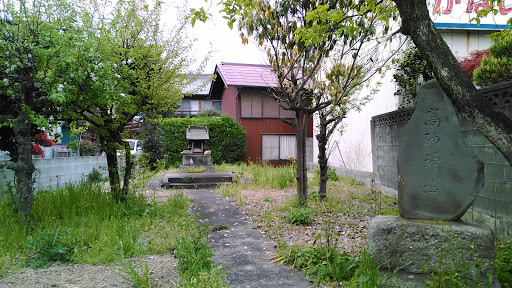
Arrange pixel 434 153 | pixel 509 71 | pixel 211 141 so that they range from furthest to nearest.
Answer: pixel 211 141
pixel 509 71
pixel 434 153

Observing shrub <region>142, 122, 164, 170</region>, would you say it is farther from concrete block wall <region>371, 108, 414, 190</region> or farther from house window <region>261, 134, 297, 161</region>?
concrete block wall <region>371, 108, 414, 190</region>

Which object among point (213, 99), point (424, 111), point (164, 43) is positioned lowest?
point (424, 111)

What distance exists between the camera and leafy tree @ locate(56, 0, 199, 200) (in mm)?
4902

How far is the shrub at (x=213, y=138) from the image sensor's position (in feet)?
54.5

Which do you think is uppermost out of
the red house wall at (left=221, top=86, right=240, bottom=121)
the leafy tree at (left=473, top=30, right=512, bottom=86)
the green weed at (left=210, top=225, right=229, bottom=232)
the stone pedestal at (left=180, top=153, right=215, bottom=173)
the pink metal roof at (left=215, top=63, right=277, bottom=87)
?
the pink metal roof at (left=215, top=63, right=277, bottom=87)

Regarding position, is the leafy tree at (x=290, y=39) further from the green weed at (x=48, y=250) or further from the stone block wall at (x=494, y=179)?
the green weed at (x=48, y=250)

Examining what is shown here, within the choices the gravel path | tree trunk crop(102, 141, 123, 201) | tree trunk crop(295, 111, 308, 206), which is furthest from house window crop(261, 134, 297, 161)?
tree trunk crop(102, 141, 123, 201)

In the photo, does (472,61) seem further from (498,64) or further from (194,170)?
(194,170)

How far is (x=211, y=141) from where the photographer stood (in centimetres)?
1708

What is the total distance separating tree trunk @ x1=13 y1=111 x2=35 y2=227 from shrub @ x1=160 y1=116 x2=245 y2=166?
11.3 m

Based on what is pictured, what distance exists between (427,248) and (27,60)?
5554mm

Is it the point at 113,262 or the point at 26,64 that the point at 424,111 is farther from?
the point at 26,64

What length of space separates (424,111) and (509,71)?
341 cm

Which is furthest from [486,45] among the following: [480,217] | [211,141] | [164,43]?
[211,141]
